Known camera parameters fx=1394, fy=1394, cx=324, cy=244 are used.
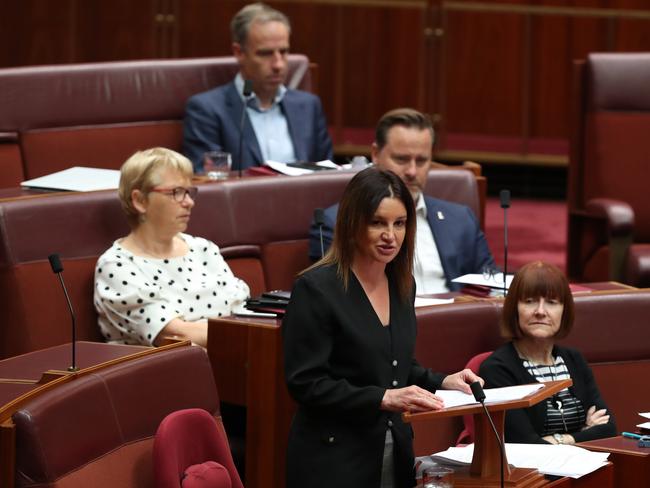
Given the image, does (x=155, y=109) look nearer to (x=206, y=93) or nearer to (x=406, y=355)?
(x=206, y=93)

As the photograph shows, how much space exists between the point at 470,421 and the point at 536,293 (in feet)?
1.08

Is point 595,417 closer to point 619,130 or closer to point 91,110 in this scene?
point 619,130

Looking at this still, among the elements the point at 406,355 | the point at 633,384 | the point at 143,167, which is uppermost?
the point at 143,167

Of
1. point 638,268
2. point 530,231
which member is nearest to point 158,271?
point 638,268

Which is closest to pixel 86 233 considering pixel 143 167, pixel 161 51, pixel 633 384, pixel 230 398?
pixel 143 167

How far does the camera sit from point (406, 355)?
2512mm

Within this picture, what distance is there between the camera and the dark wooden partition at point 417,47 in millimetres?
6285

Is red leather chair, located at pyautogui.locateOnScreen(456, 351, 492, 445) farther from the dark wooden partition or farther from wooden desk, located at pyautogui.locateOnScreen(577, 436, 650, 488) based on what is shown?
the dark wooden partition

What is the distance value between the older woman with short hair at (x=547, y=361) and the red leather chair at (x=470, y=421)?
0.05 m

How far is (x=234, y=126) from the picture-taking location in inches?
179

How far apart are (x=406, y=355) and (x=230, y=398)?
769 mm

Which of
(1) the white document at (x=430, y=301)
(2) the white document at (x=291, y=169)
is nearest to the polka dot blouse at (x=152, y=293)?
(1) the white document at (x=430, y=301)

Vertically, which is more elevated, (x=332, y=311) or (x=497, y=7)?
(x=497, y=7)

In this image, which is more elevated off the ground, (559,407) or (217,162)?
(217,162)
